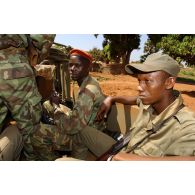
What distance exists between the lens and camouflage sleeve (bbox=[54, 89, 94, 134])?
102 inches

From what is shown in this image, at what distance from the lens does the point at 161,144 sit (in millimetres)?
1782

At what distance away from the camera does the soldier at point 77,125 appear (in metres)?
2.50

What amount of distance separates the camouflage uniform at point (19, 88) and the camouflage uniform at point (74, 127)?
16 cm

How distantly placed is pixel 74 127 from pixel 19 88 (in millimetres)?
628

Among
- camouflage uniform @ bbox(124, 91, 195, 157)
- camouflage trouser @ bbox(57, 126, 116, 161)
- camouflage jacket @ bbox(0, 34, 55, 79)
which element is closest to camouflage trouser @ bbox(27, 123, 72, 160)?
camouflage trouser @ bbox(57, 126, 116, 161)

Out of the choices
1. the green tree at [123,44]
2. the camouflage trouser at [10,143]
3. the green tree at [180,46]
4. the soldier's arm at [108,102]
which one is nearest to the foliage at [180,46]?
the green tree at [180,46]

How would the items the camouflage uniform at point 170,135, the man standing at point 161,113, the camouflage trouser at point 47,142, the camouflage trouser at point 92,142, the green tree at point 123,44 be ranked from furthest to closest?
the green tree at point 123,44
the camouflage trouser at point 92,142
the camouflage trouser at point 47,142
the man standing at point 161,113
the camouflage uniform at point 170,135

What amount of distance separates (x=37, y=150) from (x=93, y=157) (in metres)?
0.57

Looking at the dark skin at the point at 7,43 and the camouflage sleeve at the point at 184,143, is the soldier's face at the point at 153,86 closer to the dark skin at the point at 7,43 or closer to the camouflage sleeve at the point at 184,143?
the camouflage sleeve at the point at 184,143

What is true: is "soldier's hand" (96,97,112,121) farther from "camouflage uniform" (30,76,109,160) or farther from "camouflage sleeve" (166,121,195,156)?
"camouflage sleeve" (166,121,195,156)

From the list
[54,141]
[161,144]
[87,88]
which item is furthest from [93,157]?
[161,144]

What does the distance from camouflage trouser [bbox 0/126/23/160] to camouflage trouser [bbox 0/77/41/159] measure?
65mm

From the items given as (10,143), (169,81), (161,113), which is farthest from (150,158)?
(10,143)
